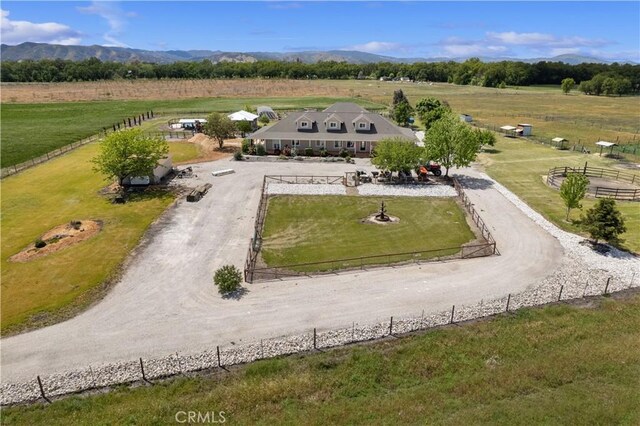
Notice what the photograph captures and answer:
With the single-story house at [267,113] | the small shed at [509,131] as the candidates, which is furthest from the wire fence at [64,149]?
the small shed at [509,131]

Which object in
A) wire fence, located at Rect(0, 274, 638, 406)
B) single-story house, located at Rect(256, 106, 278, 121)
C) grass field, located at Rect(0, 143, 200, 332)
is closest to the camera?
wire fence, located at Rect(0, 274, 638, 406)

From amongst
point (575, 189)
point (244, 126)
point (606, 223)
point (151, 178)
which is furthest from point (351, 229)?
point (244, 126)

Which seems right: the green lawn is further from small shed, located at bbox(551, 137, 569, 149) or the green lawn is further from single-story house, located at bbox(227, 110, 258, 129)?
small shed, located at bbox(551, 137, 569, 149)

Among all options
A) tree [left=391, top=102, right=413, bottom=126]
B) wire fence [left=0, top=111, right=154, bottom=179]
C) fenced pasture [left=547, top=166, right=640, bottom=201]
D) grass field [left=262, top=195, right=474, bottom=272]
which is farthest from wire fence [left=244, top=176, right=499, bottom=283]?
tree [left=391, top=102, right=413, bottom=126]

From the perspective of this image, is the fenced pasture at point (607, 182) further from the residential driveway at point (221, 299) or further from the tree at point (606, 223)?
the residential driveway at point (221, 299)

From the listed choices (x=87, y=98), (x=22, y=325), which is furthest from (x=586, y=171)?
(x=87, y=98)

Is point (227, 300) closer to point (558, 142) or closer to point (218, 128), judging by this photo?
point (218, 128)

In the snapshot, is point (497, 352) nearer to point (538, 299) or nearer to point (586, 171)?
point (538, 299)
